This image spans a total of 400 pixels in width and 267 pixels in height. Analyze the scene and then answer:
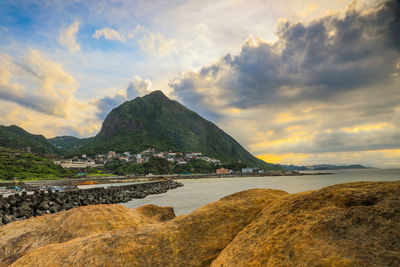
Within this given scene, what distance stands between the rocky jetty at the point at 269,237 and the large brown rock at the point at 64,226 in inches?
32.2

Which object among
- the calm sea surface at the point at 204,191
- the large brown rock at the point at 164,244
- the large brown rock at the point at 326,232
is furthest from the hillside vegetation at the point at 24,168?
the large brown rock at the point at 326,232

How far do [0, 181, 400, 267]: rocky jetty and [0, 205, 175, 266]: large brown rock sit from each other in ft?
2.68

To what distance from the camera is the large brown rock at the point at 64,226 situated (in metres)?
4.59

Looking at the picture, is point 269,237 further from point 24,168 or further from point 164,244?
point 24,168

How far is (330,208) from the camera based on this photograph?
2.24 m

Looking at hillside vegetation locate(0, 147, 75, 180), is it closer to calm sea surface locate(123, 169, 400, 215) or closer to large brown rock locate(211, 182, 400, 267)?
calm sea surface locate(123, 169, 400, 215)

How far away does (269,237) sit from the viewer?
2.30m

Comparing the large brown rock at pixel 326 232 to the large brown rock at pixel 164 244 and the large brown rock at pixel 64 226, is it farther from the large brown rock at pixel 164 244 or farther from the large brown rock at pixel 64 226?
the large brown rock at pixel 64 226

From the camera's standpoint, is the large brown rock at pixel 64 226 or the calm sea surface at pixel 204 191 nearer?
the large brown rock at pixel 64 226

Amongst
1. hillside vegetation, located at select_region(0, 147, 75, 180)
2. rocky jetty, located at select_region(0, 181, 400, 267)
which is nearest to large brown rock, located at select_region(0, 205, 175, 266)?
rocky jetty, located at select_region(0, 181, 400, 267)

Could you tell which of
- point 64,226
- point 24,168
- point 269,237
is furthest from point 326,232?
point 24,168

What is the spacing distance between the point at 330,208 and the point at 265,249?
74 cm

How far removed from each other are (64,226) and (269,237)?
4.38 meters

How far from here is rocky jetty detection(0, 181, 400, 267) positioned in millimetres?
1772
